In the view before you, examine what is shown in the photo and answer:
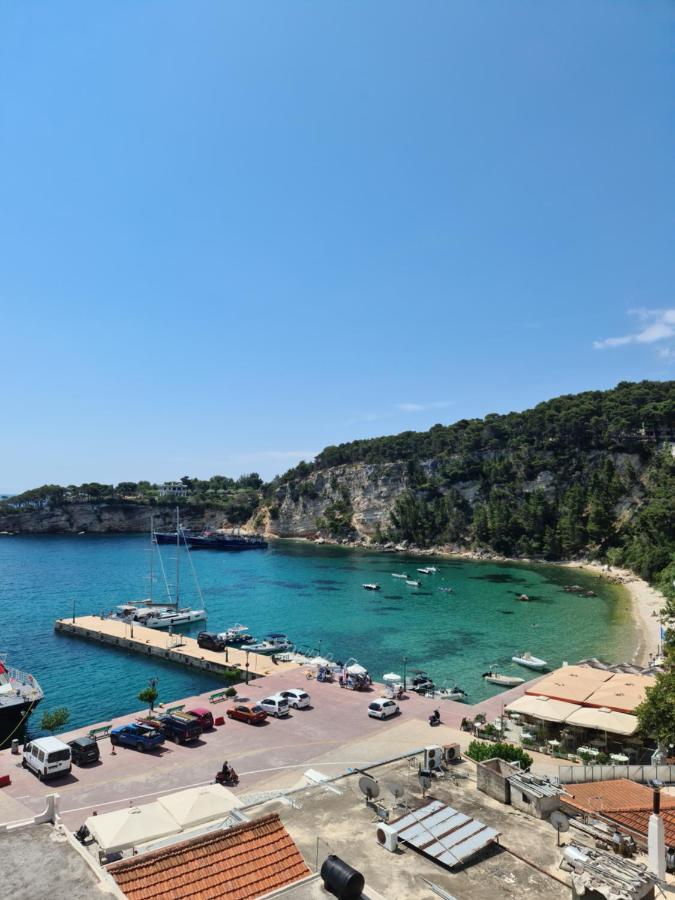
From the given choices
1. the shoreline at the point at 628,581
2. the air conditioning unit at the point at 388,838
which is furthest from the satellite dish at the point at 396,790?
the shoreline at the point at 628,581

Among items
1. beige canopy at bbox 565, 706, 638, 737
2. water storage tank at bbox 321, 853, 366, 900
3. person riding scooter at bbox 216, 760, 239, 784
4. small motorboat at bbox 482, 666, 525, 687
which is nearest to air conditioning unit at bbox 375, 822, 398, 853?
water storage tank at bbox 321, 853, 366, 900

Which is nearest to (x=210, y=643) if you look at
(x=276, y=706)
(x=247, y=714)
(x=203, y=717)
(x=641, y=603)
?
(x=276, y=706)

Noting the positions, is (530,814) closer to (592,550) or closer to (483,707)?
(483,707)

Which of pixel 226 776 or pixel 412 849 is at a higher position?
pixel 412 849

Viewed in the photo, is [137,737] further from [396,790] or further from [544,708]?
[544,708]

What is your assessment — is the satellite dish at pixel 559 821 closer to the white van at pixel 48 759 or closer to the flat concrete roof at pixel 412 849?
the flat concrete roof at pixel 412 849

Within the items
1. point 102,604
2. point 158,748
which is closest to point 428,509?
point 102,604

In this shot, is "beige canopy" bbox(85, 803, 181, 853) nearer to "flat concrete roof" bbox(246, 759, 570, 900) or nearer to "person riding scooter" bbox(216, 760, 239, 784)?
"flat concrete roof" bbox(246, 759, 570, 900)
